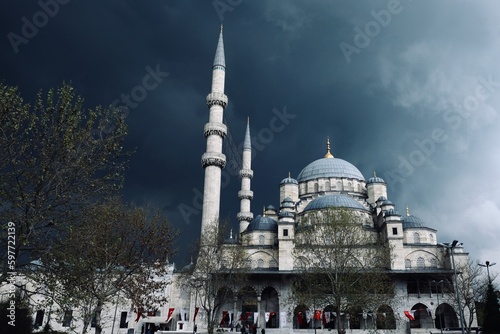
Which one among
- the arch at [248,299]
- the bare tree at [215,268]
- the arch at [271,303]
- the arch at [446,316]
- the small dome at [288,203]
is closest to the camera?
the bare tree at [215,268]

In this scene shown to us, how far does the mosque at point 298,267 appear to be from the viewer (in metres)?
36.0

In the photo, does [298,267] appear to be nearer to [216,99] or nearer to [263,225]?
[263,225]

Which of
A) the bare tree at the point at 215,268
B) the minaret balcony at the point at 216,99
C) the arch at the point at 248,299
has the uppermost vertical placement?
the minaret balcony at the point at 216,99

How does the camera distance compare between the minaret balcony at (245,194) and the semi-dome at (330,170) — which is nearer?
the minaret balcony at (245,194)

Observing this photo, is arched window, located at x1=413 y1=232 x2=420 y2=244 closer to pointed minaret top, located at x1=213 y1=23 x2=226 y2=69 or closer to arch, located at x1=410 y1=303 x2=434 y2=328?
arch, located at x1=410 y1=303 x2=434 y2=328

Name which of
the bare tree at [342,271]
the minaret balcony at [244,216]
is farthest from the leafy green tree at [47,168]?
the minaret balcony at [244,216]

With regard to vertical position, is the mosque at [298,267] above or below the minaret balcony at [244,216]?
below

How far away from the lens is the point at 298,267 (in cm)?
3891

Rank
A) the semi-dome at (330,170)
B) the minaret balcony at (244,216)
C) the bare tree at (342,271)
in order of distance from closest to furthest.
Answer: the bare tree at (342,271), the minaret balcony at (244,216), the semi-dome at (330,170)

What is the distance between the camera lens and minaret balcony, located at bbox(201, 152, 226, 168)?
4378cm

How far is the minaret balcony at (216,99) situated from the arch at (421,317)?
28146mm

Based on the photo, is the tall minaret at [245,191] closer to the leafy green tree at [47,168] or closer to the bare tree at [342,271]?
the bare tree at [342,271]

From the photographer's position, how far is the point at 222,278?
3350 cm

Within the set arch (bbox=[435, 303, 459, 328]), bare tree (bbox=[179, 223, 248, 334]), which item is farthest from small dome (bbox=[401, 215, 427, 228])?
bare tree (bbox=[179, 223, 248, 334])
